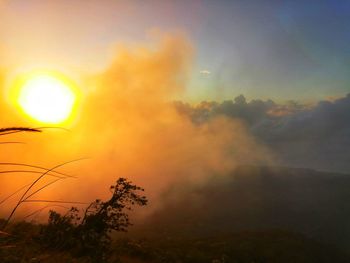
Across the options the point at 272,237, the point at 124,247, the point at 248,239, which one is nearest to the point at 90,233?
the point at 124,247

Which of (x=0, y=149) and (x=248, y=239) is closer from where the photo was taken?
(x=0, y=149)

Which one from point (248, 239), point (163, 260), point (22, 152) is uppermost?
point (22, 152)

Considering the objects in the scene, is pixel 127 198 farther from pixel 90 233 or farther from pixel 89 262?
pixel 89 262

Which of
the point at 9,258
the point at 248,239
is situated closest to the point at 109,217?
the point at 9,258

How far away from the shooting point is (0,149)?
145m

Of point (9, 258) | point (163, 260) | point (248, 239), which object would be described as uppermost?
point (248, 239)

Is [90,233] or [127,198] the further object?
[127,198]

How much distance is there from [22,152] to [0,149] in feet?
132

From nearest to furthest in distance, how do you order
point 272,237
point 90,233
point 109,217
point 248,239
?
point 90,233 < point 109,217 < point 248,239 < point 272,237

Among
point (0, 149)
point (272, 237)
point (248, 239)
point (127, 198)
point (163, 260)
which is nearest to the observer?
point (127, 198)

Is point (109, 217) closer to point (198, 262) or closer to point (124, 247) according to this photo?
point (124, 247)

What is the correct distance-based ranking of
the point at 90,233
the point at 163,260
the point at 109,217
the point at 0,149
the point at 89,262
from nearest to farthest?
1. the point at 89,262
2. the point at 90,233
3. the point at 109,217
4. the point at 163,260
5. the point at 0,149

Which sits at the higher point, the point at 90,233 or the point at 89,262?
the point at 90,233

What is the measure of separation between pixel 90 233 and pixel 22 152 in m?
175
